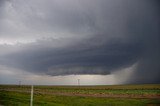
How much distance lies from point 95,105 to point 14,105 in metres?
16.1

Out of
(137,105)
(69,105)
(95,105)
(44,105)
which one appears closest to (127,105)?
(137,105)

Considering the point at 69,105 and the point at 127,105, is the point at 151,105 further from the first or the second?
the point at 69,105

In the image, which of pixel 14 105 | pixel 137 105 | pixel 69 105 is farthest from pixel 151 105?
pixel 14 105

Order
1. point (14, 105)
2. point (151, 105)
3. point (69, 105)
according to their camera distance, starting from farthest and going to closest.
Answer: point (151, 105) → point (69, 105) → point (14, 105)

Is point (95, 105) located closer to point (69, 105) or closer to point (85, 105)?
point (85, 105)

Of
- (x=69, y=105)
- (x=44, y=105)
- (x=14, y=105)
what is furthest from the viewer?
(x=69, y=105)

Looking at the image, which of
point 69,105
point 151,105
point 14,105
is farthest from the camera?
point 151,105

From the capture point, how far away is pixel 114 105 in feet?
164

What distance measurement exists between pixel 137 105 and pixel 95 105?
8.52 metres

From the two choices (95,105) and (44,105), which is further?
(95,105)

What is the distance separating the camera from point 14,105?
4053 cm

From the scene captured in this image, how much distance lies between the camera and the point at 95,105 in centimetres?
4931

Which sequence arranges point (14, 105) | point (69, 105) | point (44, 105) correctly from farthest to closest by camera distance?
point (69, 105)
point (44, 105)
point (14, 105)

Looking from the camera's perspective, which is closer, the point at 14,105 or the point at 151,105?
the point at 14,105
